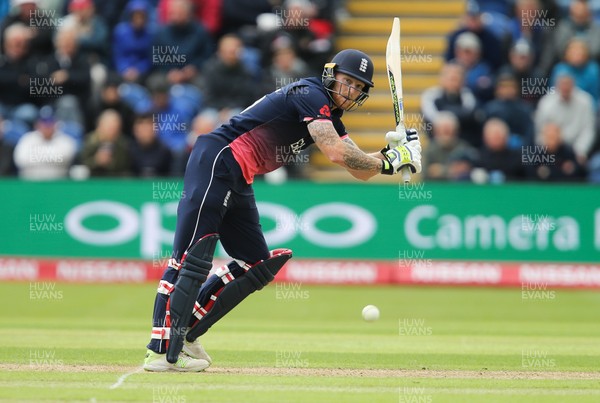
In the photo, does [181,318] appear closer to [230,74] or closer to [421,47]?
[230,74]

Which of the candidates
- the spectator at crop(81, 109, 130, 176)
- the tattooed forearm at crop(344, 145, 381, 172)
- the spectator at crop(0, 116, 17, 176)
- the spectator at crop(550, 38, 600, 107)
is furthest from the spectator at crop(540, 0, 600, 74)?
the tattooed forearm at crop(344, 145, 381, 172)

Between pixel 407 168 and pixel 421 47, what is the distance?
11.5 metres

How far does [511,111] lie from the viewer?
56.3 feet

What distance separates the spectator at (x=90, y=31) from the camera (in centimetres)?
1869

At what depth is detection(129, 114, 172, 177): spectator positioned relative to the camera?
1659 centimetres

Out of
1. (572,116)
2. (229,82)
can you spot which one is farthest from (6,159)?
(572,116)

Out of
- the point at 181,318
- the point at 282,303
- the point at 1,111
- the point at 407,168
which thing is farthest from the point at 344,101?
the point at 1,111

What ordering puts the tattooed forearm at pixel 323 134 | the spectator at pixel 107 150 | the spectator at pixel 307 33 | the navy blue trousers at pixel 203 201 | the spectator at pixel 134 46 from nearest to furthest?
the tattooed forearm at pixel 323 134, the navy blue trousers at pixel 203 201, the spectator at pixel 107 150, the spectator at pixel 307 33, the spectator at pixel 134 46

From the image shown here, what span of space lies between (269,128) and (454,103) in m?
9.24

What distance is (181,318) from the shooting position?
8070 mm

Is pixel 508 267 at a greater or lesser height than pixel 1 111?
lesser

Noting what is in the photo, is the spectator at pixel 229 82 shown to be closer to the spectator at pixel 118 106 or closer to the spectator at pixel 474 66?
the spectator at pixel 118 106

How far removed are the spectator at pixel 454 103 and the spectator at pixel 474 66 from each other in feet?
1.91

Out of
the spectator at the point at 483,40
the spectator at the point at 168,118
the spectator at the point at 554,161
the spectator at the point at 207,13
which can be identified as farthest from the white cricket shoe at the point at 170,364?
the spectator at the point at 207,13
